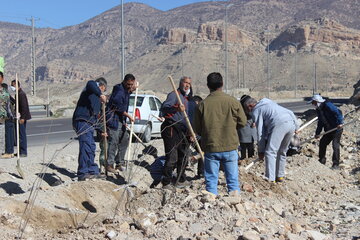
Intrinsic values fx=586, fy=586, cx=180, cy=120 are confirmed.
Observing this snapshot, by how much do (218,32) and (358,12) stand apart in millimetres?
62119

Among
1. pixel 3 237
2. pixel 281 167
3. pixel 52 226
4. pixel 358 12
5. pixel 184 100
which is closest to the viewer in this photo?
pixel 3 237

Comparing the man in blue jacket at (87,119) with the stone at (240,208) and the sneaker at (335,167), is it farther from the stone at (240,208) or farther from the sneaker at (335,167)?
the sneaker at (335,167)

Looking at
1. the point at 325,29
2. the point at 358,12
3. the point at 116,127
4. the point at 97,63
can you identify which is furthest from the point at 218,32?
the point at 116,127

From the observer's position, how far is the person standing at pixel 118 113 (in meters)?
8.98

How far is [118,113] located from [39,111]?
2235 centimetres

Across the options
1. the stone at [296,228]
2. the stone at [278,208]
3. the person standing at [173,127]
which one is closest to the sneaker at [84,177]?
the person standing at [173,127]

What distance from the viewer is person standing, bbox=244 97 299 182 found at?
27.7 ft

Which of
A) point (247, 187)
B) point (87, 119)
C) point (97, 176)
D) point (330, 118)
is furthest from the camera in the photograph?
point (330, 118)

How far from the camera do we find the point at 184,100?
8.38m

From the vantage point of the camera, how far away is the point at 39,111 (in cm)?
3062

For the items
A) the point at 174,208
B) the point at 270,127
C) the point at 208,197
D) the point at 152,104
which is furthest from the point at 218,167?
the point at 152,104

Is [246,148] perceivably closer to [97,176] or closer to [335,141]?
[335,141]

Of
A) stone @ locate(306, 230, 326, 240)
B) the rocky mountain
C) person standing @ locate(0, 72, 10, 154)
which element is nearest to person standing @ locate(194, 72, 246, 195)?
stone @ locate(306, 230, 326, 240)

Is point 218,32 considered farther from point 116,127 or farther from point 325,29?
point 116,127
